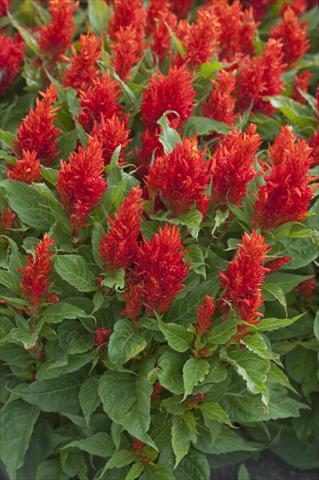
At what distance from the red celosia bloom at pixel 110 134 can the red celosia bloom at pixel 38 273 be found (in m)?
0.45

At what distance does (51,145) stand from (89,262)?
500 millimetres

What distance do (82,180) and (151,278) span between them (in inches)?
16.2

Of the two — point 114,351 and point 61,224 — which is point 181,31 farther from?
point 114,351

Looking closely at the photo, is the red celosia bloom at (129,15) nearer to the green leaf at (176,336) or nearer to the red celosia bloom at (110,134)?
the red celosia bloom at (110,134)

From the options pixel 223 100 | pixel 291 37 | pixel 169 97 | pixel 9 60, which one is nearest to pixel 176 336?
pixel 169 97

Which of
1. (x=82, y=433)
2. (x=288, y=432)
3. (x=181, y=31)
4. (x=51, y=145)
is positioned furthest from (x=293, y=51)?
(x=82, y=433)

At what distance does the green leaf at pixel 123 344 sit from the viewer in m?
2.53

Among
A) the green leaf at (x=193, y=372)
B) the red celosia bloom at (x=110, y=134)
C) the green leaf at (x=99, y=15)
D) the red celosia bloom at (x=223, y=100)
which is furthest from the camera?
the green leaf at (x=99, y=15)

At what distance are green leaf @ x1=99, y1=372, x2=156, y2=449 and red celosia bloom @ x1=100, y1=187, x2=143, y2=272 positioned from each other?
0.44 m

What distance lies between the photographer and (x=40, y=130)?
2750 mm

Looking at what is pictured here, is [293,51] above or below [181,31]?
below

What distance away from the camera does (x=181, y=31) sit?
3398 millimetres

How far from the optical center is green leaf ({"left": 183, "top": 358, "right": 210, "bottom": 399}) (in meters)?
2.45

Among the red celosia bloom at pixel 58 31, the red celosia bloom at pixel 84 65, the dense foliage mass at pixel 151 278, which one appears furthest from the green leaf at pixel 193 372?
the red celosia bloom at pixel 58 31
